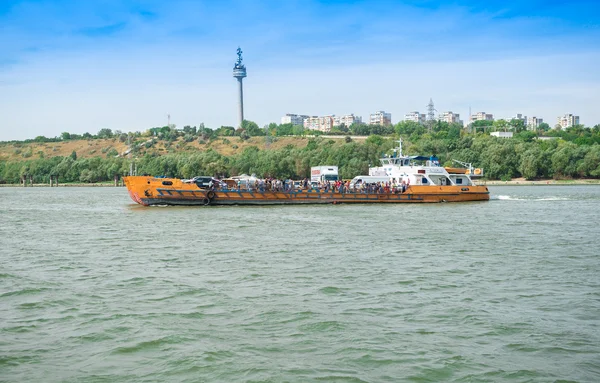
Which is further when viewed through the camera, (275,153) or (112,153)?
(112,153)

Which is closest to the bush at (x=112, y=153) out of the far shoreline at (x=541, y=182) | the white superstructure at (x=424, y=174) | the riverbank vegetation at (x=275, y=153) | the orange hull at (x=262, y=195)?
the riverbank vegetation at (x=275, y=153)

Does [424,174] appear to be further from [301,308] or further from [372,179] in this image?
[301,308]

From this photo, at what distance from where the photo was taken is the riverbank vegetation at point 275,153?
340 ft

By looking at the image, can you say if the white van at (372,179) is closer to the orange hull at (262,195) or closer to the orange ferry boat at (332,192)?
the orange ferry boat at (332,192)

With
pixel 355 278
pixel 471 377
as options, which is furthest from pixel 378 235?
pixel 471 377

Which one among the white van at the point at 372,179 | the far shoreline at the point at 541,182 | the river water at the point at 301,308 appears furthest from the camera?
the far shoreline at the point at 541,182

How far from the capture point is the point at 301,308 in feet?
46.3

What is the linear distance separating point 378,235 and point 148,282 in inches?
553

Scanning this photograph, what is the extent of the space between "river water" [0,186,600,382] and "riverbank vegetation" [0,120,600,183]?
7863 centimetres

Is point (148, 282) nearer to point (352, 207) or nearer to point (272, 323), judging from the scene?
point (272, 323)

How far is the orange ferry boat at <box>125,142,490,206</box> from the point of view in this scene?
152 ft

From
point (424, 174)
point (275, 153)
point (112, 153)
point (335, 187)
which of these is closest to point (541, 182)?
point (275, 153)

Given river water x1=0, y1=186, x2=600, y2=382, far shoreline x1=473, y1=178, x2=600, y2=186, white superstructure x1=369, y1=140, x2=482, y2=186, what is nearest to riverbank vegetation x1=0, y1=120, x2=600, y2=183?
far shoreline x1=473, y1=178, x2=600, y2=186

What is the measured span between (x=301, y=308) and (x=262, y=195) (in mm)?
34971
